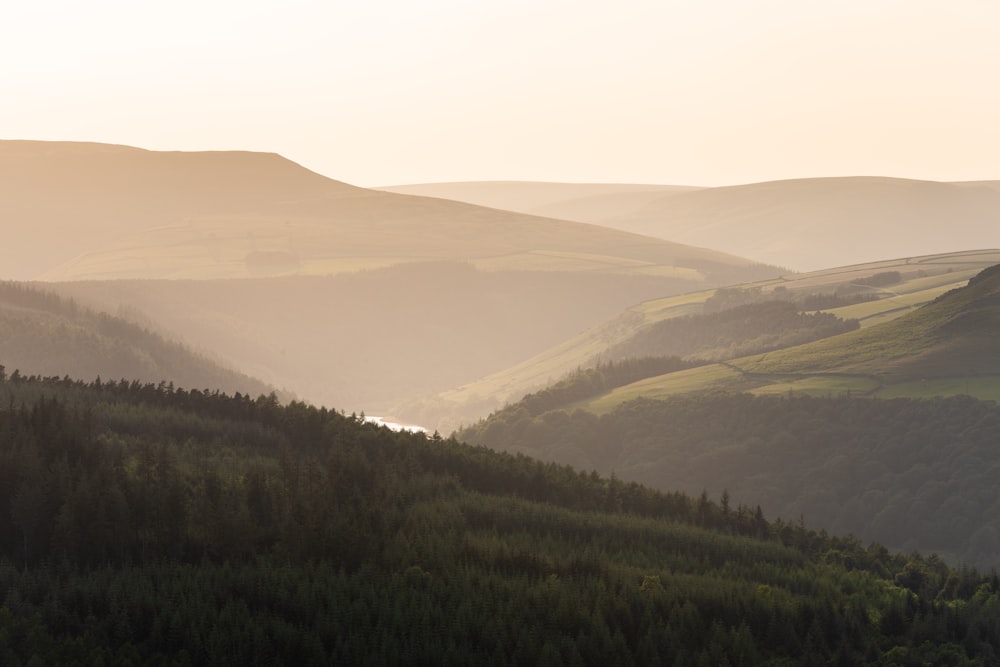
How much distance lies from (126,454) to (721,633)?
79.7m

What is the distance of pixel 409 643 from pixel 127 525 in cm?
3722

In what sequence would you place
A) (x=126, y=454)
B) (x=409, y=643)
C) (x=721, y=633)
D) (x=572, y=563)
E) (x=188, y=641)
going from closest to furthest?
(x=188, y=641) → (x=409, y=643) → (x=721, y=633) → (x=572, y=563) → (x=126, y=454)

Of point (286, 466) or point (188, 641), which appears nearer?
point (188, 641)

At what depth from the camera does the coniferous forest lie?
365 ft

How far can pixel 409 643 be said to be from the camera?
115m

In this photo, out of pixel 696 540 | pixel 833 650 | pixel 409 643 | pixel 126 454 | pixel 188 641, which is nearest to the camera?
pixel 188 641

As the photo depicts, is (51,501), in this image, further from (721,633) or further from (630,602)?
(721,633)

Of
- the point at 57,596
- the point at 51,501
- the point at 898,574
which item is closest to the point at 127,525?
the point at 51,501

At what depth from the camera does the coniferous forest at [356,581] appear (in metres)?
111

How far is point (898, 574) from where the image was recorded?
19300 centimetres

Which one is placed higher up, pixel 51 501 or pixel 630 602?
pixel 51 501

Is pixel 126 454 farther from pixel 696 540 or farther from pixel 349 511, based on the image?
pixel 696 540

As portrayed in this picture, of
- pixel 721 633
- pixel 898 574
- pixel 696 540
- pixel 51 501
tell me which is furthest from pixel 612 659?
pixel 898 574

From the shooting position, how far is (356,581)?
430 ft
